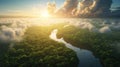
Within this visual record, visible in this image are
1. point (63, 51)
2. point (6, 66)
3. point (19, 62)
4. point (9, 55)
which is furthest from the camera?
point (63, 51)

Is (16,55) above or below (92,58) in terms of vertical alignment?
above

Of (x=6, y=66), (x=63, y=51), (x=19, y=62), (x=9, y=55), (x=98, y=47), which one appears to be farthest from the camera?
(x=98, y=47)

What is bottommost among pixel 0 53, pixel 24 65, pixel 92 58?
pixel 92 58

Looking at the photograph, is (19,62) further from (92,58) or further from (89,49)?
(89,49)

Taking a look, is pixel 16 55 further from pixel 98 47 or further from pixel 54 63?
pixel 98 47

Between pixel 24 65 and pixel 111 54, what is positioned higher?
pixel 24 65

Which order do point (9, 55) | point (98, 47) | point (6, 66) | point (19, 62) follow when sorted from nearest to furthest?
point (6, 66), point (19, 62), point (9, 55), point (98, 47)

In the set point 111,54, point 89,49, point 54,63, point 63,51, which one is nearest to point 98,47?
point 89,49

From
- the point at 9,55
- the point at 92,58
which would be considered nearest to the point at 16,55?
the point at 9,55

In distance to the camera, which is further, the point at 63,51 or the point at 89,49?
the point at 89,49
